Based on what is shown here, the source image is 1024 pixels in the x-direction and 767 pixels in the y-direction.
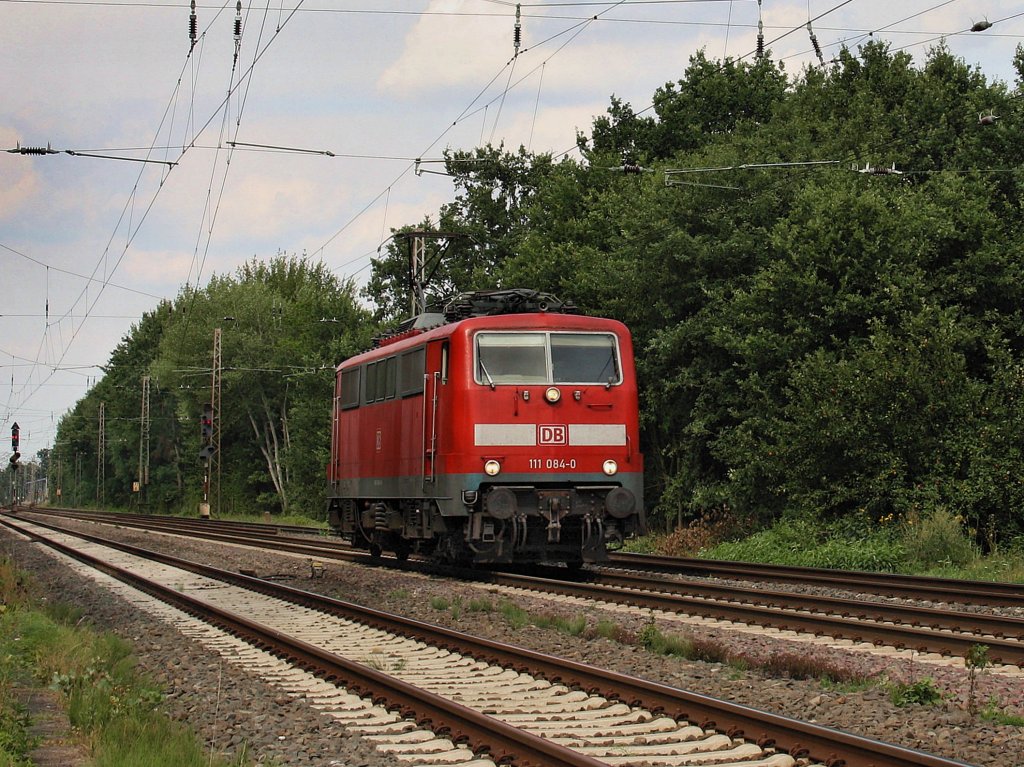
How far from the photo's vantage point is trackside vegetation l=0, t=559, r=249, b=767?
707 centimetres

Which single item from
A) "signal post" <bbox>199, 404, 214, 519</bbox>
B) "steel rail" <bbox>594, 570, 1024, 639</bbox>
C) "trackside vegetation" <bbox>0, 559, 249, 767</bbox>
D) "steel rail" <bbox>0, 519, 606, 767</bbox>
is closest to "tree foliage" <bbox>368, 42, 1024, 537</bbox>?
"steel rail" <bbox>594, 570, 1024, 639</bbox>

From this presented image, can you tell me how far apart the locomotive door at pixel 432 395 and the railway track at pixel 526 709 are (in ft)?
15.0

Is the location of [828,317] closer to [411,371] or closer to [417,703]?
[411,371]

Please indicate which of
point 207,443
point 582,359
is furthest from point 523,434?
point 207,443

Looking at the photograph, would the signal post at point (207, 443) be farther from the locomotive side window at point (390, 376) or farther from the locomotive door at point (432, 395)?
the locomotive door at point (432, 395)

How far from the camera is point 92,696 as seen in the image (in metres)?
8.86

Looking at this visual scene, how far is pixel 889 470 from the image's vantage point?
68.7 ft

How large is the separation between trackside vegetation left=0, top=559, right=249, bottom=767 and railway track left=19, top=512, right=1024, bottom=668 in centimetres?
581

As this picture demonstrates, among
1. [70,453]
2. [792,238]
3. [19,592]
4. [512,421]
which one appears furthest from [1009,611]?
[70,453]

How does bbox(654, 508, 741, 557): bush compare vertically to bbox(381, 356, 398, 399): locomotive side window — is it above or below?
below

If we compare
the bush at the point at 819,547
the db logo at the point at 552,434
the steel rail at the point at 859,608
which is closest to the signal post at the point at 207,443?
the bush at the point at 819,547

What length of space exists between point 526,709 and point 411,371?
11.7 metres

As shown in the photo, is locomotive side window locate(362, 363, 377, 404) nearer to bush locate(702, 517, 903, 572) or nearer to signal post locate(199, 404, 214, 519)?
bush locate(702, 517, 903, 572)

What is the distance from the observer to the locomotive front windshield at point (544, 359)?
18312 mm
